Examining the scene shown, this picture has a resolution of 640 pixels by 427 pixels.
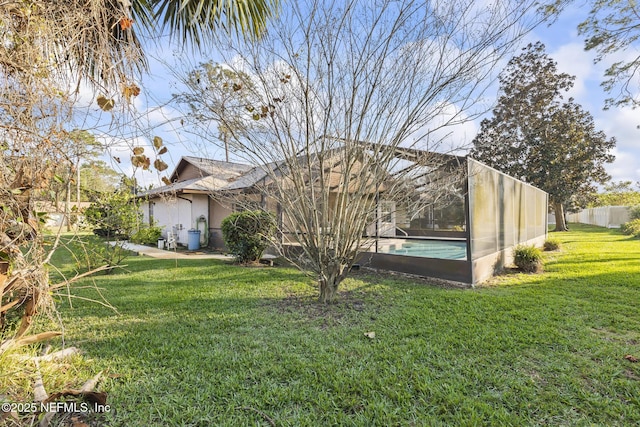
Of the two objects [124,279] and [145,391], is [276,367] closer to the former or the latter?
[145,391]

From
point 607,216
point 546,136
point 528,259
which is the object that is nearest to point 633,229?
point 546,136

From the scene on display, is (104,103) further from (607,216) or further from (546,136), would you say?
(607,216)

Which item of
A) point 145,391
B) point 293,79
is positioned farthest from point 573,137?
point 145,391

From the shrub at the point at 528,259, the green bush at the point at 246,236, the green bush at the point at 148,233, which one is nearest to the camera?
the shrub at the point at 528,259

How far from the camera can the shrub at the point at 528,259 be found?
8.52 m

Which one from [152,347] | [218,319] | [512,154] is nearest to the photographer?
[152,347]

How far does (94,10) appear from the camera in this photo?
8.07 ft

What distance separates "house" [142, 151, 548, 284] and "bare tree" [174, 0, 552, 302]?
8.7 inches

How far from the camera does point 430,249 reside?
11.6m

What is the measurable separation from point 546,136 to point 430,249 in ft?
61.1

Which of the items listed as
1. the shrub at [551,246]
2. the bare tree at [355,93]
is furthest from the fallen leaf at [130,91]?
the shrub at [551,246]

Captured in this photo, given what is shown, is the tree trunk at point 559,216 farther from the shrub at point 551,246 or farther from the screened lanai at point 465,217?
the screened lanai at point 465,217

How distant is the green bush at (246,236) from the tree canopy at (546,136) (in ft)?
63.2

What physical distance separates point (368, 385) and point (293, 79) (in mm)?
4452
